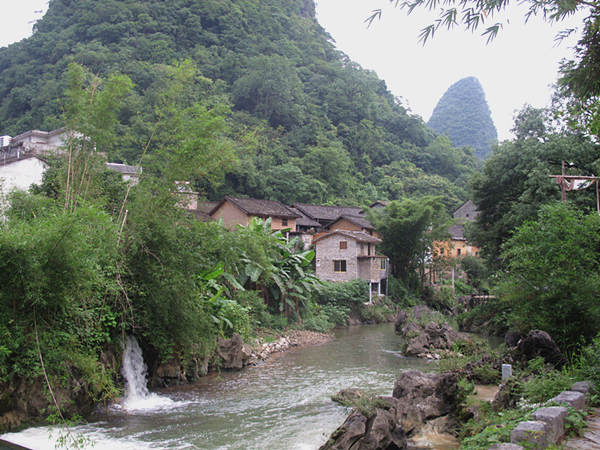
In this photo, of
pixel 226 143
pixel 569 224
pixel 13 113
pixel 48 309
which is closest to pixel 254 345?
pixel 226 143

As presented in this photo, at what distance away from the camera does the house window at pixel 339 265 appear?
31875mm

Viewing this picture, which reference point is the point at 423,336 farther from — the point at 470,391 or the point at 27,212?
the point at 27,212

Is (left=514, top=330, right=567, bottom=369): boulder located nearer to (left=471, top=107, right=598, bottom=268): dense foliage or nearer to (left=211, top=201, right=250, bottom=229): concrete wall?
(left=471, top=107, right=598, bottom=268): dense foliage

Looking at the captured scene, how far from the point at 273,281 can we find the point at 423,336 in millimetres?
7089

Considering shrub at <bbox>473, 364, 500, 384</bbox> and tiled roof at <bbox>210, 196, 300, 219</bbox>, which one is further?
tiled roof at <bbox>210, 196, 300, 219</bbox>

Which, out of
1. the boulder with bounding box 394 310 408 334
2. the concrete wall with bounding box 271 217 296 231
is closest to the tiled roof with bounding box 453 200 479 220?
the concrete wall with bounding box 271 217 296 231

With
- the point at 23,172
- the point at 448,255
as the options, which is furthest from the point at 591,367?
the point at 448,255

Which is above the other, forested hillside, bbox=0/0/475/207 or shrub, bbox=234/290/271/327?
forested hillside, bbox=0/0/475/207

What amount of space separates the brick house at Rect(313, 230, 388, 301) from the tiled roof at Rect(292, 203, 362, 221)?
25.4 ft

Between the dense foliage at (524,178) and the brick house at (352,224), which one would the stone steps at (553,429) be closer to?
the dense foliage at (524,178)

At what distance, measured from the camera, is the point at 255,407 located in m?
11.2

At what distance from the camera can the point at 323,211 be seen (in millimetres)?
41250

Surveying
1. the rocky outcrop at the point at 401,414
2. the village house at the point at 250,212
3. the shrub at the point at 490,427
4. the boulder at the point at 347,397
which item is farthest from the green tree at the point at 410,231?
the shrub at the point at 490,427

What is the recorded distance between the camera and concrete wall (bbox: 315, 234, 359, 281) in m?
31.6
